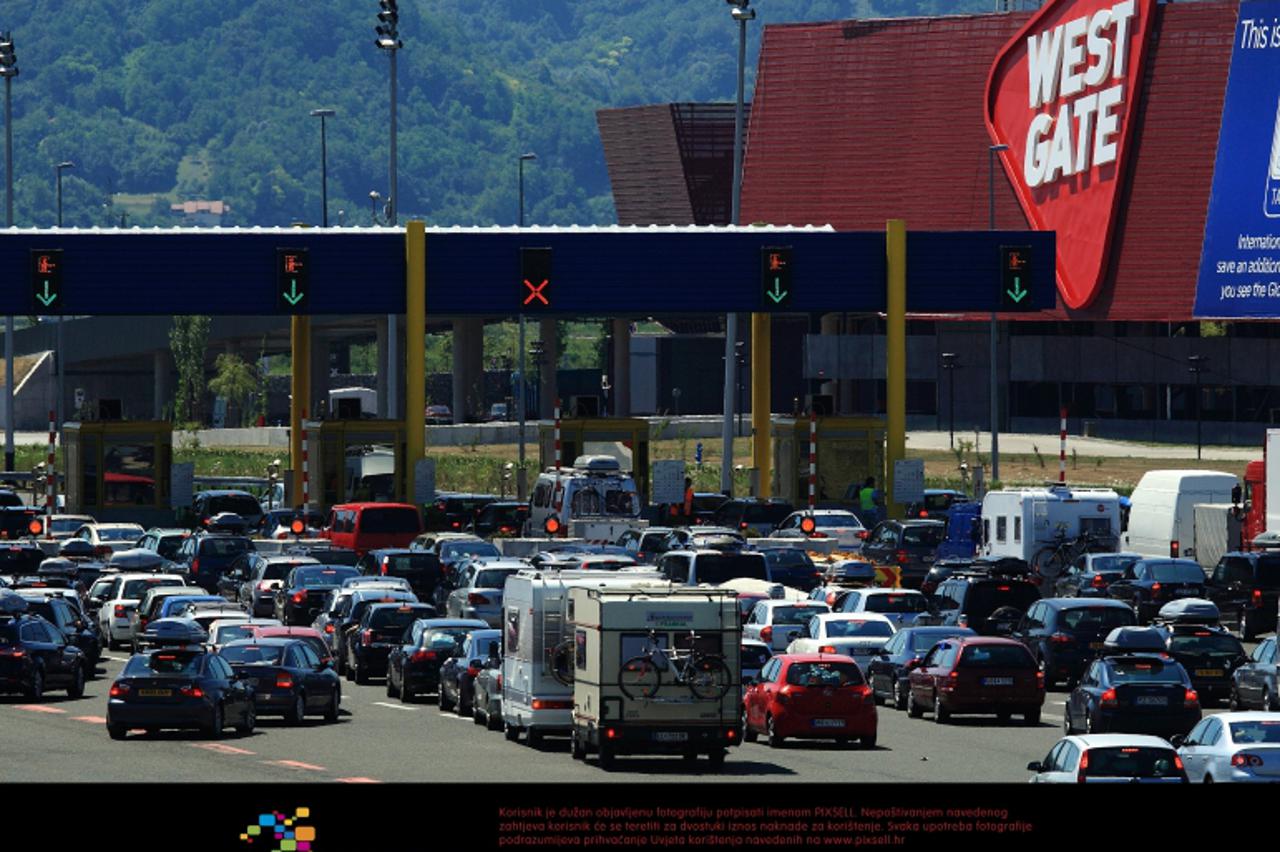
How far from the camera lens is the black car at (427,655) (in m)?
40.7

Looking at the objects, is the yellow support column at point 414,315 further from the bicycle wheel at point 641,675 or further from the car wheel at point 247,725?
the bicycle wheel at point 641,675

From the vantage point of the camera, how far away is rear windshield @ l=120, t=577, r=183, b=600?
5094 centimetres

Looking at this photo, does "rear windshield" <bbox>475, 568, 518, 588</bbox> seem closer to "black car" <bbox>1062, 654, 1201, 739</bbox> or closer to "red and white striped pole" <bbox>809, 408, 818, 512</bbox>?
"red and white striped pole" <bbox>809, 408, 818, 512</bbox>

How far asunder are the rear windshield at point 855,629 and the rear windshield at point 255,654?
326 inches

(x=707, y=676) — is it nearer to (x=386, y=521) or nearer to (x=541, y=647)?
(x=541, y=647)

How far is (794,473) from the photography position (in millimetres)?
69938

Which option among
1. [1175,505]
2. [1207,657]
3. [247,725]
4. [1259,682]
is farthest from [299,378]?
[1259,682]

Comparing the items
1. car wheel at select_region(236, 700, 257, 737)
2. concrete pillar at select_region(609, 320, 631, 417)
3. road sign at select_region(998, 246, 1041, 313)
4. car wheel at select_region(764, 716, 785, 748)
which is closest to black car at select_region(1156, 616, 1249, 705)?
car wheel at select_region(764, 716, 785, 748)

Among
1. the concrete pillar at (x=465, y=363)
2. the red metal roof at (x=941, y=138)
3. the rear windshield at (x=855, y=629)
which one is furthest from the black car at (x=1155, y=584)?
the concrete pillar at (x=465, y=363)

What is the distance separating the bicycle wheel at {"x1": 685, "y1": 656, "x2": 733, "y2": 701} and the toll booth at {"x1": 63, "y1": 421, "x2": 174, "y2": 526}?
132 feet
